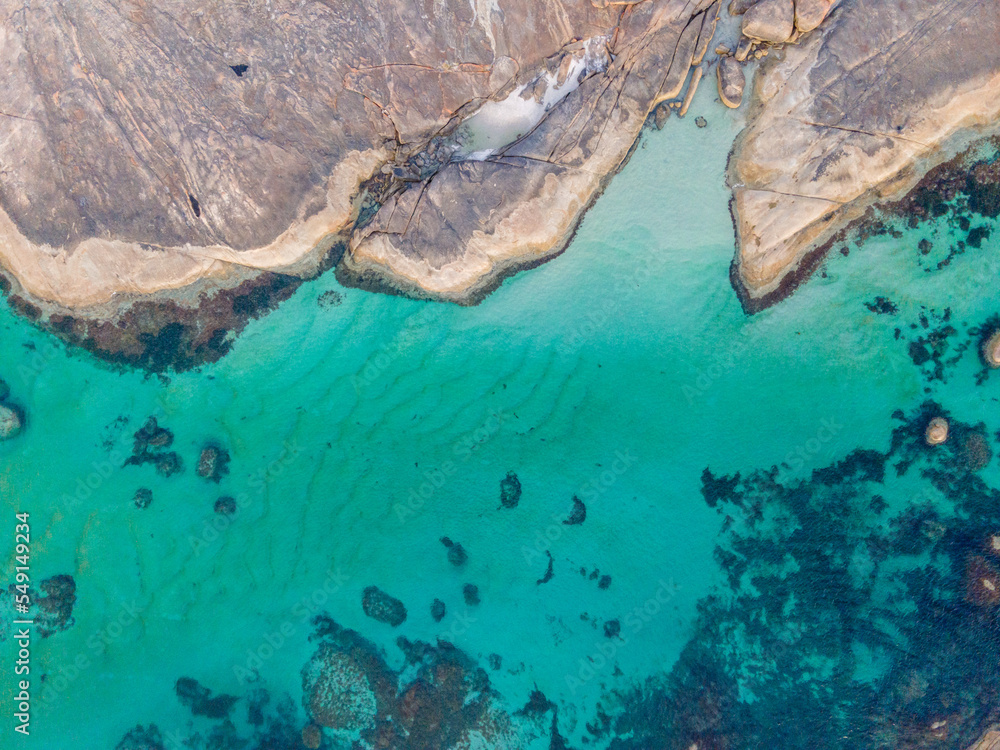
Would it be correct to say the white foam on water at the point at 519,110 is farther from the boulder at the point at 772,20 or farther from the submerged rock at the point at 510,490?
the submerged rock at the point at 510,490

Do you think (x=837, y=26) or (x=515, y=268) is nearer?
(x=837, y=26)

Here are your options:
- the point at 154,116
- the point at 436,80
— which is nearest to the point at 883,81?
the point at 436,80

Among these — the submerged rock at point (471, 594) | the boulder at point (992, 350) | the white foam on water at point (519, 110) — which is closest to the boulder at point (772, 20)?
the white foam on water at point (519, 110)

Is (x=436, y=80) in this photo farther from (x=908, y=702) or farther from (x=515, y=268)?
(x=908, y=702)

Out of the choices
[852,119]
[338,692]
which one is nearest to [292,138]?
[852,119]

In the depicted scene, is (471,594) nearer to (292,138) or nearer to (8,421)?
(292,138)
